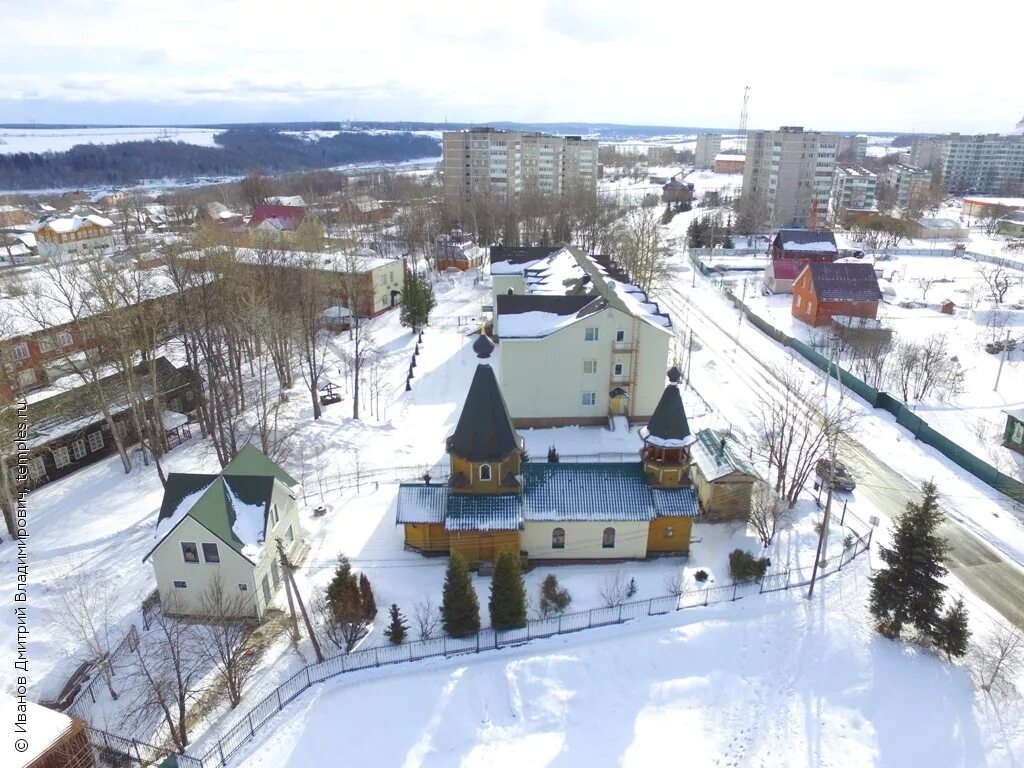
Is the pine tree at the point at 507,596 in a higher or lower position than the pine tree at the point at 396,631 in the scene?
higher

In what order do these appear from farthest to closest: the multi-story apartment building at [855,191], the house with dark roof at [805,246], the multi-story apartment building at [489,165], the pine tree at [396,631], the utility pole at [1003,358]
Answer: the multi-story apartment building at [855,191], the multi-story apartment building at [489,165], the house with dark roof at [805,246], the utility pole at [1003,358], the pine tree at [396,631]

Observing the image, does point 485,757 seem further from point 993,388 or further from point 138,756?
point 993,388

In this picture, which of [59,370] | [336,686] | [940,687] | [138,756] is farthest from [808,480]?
[59,370]

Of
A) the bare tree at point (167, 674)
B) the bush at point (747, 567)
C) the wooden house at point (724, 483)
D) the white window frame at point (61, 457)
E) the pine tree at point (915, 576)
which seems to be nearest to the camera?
the bare tree at point (167, 674)

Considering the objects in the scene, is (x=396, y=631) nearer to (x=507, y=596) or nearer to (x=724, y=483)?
(x=507, y=596)

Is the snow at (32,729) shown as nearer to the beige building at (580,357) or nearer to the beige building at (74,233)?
the beige building at (580,357)

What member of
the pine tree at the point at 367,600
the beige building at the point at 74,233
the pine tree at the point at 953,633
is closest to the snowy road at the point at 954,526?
the pine tree at the point at 953,633

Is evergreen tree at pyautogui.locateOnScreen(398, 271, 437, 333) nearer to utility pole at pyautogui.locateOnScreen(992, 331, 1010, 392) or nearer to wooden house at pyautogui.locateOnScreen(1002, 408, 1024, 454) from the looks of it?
wooden house at pyautogui.locateOnScreen(1002, 408, 1024, 454)
